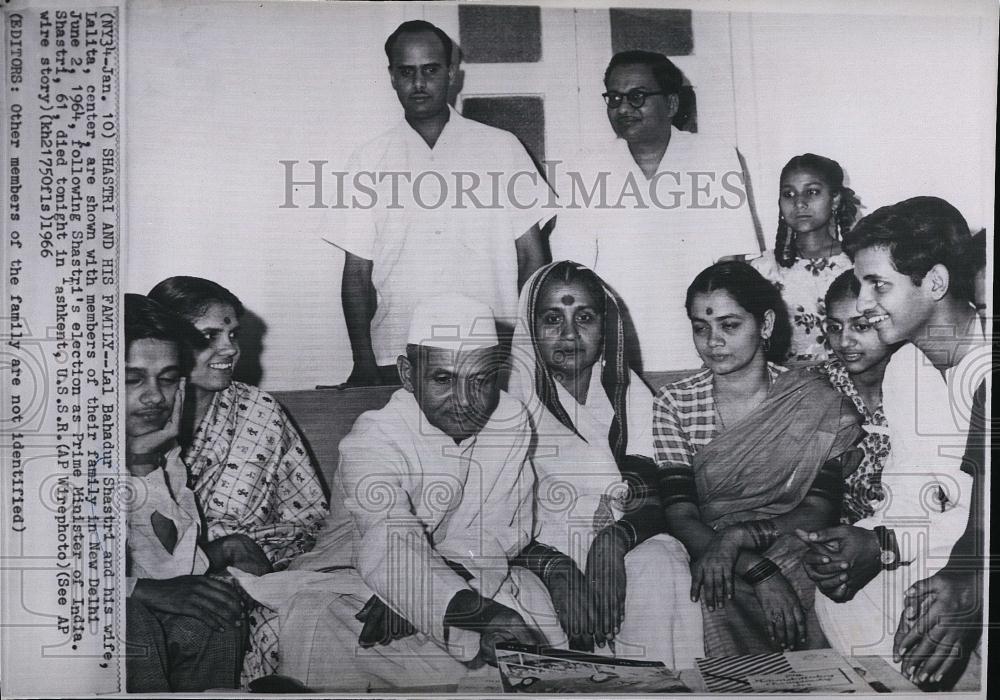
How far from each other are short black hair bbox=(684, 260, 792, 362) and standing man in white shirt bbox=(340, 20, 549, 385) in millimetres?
597

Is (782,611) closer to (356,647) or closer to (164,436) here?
(356,647)

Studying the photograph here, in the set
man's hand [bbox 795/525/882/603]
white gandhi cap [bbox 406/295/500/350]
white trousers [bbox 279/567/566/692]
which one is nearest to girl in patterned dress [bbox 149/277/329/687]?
white trousers [bbox 279/567/566/692]

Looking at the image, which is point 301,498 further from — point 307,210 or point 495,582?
point 307,210

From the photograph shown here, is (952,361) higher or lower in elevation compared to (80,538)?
higher

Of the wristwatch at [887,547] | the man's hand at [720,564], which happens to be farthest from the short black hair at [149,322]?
the wristwatch at [887,547]

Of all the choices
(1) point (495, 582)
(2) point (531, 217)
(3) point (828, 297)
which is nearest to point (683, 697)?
(1) point (495, 582)

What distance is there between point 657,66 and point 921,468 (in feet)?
5.74

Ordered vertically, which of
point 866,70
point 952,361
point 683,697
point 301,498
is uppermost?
point 866,70

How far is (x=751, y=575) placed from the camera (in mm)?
3029

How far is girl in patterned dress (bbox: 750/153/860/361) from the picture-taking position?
3.05 meters

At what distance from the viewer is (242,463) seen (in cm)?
301

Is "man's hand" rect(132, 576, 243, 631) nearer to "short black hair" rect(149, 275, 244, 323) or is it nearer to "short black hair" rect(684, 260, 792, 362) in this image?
"short black hair" rect(149, 275, 244, 323)

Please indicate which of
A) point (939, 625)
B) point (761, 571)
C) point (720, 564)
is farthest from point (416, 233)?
point (939, 625)

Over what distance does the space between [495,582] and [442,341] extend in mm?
883
